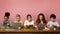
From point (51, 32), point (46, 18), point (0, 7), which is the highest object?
point (0, 7)

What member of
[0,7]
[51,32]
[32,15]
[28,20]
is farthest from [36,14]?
[51,32]

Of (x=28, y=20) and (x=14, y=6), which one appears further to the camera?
(x=14, y=6)

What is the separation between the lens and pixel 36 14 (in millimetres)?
3613

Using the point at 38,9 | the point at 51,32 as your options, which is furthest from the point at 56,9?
the point at 51,32

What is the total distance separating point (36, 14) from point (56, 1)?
0.53m

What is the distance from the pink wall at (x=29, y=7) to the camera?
11.8 feet

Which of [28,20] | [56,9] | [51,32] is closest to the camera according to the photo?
[51,32]

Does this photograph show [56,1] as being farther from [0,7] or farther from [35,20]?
[0,7]

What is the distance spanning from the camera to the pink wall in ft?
11.8

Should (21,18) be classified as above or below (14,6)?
below

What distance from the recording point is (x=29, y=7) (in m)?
3.62

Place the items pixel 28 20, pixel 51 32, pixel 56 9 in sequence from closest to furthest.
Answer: pixel 51 32 < pixel 28 20 < pixel 56 9

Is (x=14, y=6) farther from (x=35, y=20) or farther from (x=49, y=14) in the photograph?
(x=49, y=14)

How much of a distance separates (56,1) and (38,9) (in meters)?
0.44
